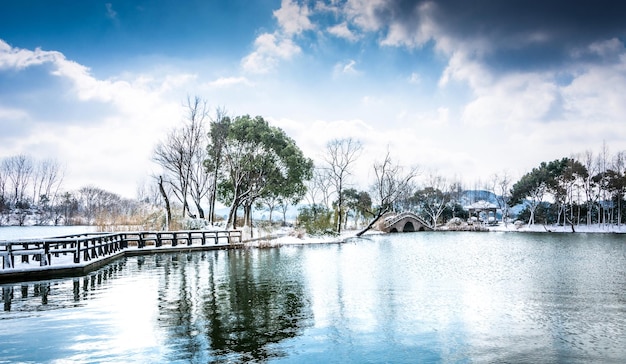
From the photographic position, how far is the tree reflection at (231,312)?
661 cm

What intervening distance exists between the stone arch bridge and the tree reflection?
47.1 metres

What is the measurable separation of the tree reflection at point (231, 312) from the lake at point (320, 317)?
0.03 meters

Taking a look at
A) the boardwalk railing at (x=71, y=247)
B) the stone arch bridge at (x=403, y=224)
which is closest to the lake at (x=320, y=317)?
the boardwalk railing at (x=71, y=247)

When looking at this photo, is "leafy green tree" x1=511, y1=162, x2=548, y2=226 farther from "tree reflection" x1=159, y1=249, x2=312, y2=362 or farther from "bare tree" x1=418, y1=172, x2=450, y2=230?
"tree reflection" x1=159, y1=249, x2=312, y2=362

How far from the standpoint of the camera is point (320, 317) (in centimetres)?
873

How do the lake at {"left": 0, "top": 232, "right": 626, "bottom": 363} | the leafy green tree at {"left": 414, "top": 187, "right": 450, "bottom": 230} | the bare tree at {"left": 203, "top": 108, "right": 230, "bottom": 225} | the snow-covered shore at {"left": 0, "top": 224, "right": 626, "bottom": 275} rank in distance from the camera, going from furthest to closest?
the leafy green tree at {"left": 414, "top": 187, "right": 450, "bottom": 230}, the bare tree at {"left": 203, "top": 108, "right": 230, "bottom": 225}, the snow-covered shore at {"left": 0, "top": 224, "right": 626, "bottom": 275}, the lake at {"left": 0, "top": 232, "right": 626, "bottom": 363}

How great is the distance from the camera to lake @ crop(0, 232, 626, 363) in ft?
21.2

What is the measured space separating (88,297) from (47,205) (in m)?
73.0

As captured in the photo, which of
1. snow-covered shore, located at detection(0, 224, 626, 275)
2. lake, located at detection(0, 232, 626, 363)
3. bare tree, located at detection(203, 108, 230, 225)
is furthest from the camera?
bare tree, located at detection(203, 108, 230, 225)

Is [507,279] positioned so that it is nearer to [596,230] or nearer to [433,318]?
[433,318]

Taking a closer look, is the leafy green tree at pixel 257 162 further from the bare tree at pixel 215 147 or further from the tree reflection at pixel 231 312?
the tree reflection at pixel 231 312

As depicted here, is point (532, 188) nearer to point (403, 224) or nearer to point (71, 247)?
point (403, 224)

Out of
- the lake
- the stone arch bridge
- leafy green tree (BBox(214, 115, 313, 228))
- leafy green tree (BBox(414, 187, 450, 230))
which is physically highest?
leafy green tree (BBox(214, 115, 313, 228))

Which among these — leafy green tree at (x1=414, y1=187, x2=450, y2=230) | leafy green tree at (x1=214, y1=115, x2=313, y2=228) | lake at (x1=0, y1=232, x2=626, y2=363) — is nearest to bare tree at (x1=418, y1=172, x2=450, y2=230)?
leafy green tree at (x1=414, y1=187, x2=450, y2=230)
